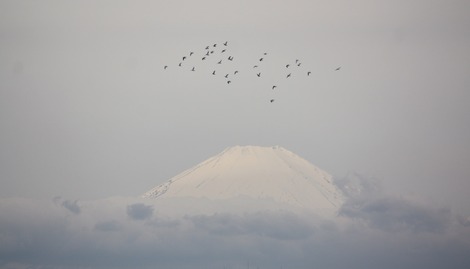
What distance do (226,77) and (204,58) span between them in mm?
5211

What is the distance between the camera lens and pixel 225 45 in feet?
639

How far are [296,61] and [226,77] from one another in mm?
14026

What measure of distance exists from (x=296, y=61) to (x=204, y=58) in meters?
16.0

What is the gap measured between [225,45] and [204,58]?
478cm

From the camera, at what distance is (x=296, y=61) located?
186 meters

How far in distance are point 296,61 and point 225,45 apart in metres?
14.4

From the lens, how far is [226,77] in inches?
7662

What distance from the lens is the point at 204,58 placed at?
192375 millimetres
